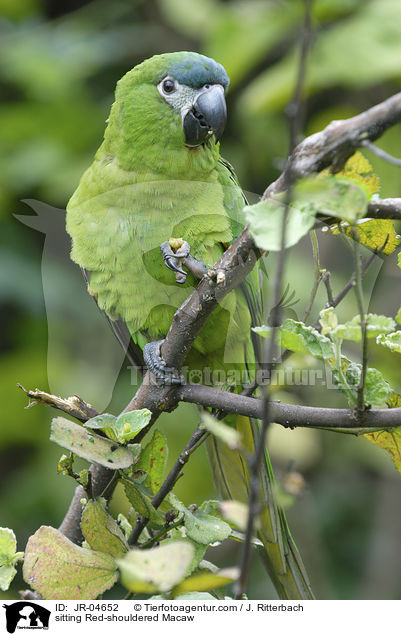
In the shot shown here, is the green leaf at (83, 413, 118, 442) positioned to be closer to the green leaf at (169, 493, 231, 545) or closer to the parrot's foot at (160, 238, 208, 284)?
the green leaf at (169, 493, 231, 545)

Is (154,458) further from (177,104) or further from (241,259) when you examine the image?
(177,104)

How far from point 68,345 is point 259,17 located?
1.15 m

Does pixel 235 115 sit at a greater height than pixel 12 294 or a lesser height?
greater

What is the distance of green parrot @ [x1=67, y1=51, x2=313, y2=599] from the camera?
1.23 m

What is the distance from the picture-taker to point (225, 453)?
1.30 m

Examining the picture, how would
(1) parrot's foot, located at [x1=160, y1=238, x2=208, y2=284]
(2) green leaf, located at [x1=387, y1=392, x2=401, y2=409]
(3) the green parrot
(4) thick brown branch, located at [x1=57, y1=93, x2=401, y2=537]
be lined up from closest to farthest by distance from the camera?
(4) thick brown branch, located at [x1=57, y1=93, x2=401, y2=537] → (2) green leaf, located at [x1=387, y1=392, x2=401, y2=409] → (1) parrot's foot, located at [x1=160, y1=238, x2=208, y2=284] → (3) the green parrot

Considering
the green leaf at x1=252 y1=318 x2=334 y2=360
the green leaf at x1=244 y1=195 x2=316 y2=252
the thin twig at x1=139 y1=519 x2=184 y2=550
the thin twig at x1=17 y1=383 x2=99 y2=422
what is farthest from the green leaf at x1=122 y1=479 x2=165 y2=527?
the green leaf at x1=244 y1=195 x2=316 y2=252

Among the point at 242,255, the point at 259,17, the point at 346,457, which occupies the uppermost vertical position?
the point at 259,17

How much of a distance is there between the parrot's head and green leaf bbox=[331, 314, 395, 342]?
0.70 m

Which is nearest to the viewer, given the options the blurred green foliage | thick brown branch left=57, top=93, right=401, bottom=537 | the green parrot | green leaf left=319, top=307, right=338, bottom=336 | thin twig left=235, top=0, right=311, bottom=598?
thin twig left=235, top=0, right=311, bottom=598

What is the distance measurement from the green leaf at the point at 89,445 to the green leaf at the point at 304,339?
0.22 m

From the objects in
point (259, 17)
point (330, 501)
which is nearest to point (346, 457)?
point (330, 501)
